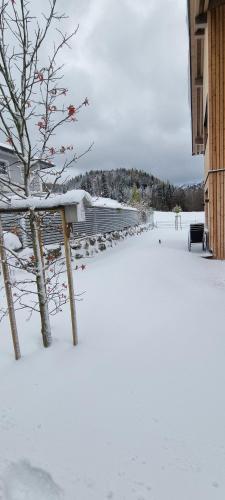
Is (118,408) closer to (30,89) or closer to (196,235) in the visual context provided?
(30,89)

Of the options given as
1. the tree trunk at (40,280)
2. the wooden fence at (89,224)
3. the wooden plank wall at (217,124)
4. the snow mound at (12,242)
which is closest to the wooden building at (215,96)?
→ the wooden plank wall at (217,124)

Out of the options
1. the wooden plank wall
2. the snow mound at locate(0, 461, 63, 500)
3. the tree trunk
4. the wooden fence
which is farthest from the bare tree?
the wooden plank wall

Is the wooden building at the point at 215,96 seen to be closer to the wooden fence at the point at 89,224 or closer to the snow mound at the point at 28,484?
the wooden fence at the point at 89,224

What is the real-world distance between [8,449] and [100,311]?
2.51 metres

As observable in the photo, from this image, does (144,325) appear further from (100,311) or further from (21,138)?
(21,138)

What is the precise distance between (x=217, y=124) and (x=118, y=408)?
320 inches

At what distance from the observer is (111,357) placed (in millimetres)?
3201

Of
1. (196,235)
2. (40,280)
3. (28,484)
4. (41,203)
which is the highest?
(41,203)

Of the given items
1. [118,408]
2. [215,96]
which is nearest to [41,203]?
[118,408]

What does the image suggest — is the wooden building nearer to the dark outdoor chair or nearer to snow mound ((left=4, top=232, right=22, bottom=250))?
the dark outdoor chair

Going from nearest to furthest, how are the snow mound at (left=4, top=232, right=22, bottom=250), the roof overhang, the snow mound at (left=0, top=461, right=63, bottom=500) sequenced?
1. the snow mound at (left=0, top=461, right=63, bottom=500)
2. the snow mound at (left=4, top=232, right=22, bottom=250)
3. the roof overhang

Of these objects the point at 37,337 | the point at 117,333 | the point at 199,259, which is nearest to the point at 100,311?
the point at 117,333

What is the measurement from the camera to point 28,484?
73.9 inches

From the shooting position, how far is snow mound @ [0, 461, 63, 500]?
1.79 m
